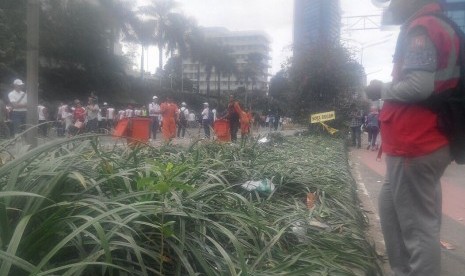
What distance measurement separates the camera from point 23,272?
5.16ft

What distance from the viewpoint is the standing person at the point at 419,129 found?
235 centimetres

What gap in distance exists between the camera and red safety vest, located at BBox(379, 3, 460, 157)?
234 cm

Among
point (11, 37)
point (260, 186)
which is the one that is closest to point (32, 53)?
point (260, 186)

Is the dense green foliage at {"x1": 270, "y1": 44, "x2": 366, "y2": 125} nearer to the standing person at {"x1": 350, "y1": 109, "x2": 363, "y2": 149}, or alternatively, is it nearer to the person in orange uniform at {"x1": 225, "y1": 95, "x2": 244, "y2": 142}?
the standing person at {"x1": 350, "y1": 109, "x2": 363, "y2": 149}

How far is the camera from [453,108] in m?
2.36

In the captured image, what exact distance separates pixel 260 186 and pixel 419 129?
154 centimetres

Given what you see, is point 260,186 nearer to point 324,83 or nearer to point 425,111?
point 425,111

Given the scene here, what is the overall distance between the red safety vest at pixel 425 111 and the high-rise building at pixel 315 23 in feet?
61.2

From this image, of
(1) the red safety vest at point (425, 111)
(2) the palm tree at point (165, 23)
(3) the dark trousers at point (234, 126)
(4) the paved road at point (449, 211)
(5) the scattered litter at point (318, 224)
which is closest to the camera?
(1) the red safety vest at point (425, 111)

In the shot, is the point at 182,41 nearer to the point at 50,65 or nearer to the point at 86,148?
the point at 50,65

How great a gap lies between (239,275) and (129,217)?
448mm

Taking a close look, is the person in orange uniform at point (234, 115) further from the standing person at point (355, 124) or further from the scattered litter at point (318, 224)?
the scattered litter at point (318, 224)

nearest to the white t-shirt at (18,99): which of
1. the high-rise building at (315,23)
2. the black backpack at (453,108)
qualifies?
the black backpack at (453,108)

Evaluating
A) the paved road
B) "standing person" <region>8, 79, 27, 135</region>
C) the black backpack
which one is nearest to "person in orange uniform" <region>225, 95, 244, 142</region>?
the paved road
